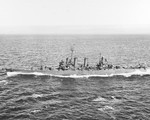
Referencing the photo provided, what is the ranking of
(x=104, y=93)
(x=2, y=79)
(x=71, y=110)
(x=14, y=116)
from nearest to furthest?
1. (x=14, y=116)
2. (x=71, y=110)
3. (x=104, y=93)
4. (x=2, y=79)

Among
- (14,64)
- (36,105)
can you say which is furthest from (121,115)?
(14,64)

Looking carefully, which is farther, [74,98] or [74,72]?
[74,72]

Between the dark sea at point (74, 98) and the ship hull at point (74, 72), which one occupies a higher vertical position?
the ship hull at point (74, 72)

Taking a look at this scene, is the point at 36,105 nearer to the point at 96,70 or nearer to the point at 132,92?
the point at 132,92

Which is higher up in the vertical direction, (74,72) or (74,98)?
(74,72)

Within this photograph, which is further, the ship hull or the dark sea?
the ship hull

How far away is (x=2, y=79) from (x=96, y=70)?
28.3 meters

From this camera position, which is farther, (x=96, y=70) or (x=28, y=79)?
(x=96, y=70)

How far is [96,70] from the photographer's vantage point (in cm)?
6303

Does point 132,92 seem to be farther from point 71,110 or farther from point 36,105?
point 36,105

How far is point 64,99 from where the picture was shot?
42.9 metres

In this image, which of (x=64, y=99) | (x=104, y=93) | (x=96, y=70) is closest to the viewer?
(x=64, y=99)

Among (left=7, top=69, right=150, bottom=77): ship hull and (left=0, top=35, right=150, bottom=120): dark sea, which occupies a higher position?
(left=7, top=69, right=150, bottom=77): ship hull

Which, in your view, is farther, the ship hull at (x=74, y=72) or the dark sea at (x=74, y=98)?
the ship hull at (x=74, y=72)
